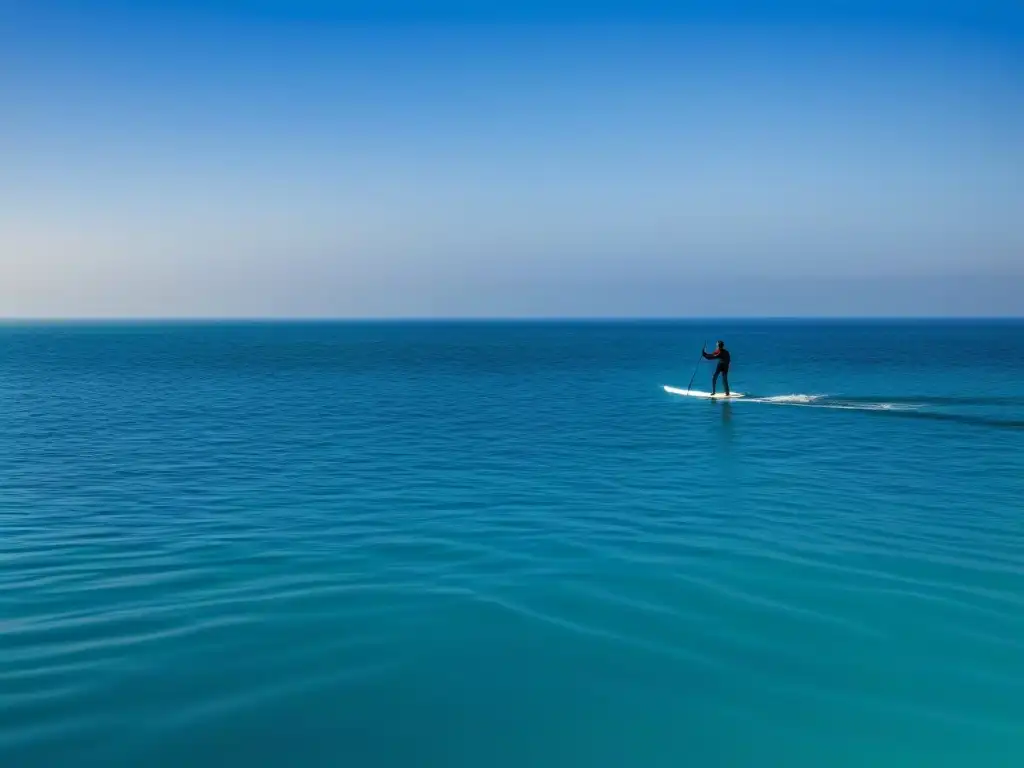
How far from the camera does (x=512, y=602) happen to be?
40.0ft

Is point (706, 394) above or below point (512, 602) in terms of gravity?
above

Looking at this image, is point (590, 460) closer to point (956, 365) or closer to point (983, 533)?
point (983, 533)

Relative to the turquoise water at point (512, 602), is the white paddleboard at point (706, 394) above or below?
above

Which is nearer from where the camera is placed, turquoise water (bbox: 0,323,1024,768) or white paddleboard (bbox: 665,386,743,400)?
turquoise water (bbox: 0,323,1024,768)

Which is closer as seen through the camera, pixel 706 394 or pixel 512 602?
pixel 512 602

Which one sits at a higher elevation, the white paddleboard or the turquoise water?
the white paddleboard

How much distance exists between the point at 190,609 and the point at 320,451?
49.6 ft

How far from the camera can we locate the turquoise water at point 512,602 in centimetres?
851

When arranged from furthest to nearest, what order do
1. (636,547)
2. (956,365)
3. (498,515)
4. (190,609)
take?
(956,365) → (498,515) → (636,547) → (190,609)

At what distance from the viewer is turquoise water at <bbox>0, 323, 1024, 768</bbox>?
8508 millimetres

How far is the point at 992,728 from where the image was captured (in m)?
8.70

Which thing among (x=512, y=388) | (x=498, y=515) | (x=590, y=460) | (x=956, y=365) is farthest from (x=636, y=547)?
(x=956, y=365)

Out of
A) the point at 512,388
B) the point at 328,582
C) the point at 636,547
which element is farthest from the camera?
the point at 512,388

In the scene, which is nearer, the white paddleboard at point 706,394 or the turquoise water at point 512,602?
the turquoise water at point 512,602
